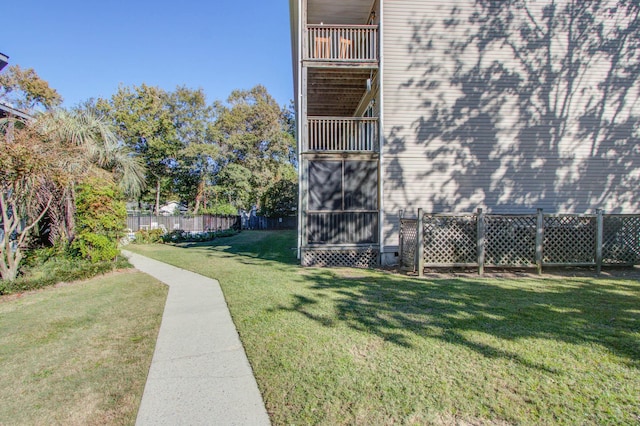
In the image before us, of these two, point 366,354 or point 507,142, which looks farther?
point 507,142

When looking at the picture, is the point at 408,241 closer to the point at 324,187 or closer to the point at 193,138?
the point at 324,187

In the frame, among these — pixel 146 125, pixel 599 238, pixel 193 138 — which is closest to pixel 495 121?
pixel 599 238

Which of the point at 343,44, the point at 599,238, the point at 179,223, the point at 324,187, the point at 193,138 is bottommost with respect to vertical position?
the point at 599,238

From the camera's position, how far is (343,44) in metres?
10.0

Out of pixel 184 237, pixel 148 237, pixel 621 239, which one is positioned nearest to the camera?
pixel 621 239

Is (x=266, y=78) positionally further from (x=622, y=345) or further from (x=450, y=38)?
(x=622, y=345)

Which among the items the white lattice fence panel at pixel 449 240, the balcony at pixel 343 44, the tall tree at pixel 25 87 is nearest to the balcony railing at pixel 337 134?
the balcony at pixel 343 44

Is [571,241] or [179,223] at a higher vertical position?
[179,223]

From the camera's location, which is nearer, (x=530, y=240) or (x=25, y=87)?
(x=530, y=240)

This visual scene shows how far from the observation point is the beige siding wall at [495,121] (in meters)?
9.50

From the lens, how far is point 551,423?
2.23 meters

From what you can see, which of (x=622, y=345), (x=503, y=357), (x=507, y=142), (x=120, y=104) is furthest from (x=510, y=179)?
(x=120, y=104)

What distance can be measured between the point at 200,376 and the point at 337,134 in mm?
8410

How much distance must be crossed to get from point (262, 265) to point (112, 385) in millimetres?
6609
